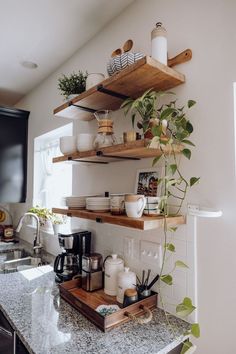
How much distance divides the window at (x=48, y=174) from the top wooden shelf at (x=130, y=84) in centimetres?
113

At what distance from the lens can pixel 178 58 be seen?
118 centimetres

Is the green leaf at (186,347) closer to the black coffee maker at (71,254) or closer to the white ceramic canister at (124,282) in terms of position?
the white ceramic canister at (124,282)

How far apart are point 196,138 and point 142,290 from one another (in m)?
0.78

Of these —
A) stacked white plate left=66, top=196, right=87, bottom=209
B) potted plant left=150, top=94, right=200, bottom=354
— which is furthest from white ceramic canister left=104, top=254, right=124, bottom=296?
stacked white plate left=66, top=196, right=87, bottom=209

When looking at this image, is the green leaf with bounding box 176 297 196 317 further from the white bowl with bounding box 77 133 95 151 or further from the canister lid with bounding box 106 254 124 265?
the white bowl with bounding box 77 133 95 151

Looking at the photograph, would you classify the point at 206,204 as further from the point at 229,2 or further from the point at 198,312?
the point at 229,2

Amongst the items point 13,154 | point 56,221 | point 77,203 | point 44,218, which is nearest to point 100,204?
point 77,203

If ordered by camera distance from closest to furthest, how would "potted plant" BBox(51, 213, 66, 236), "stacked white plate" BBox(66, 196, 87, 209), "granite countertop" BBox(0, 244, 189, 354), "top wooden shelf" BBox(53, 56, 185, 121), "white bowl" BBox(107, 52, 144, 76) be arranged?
"granite countertop" BBox(0, 244, 189, 354) < "top wooden shelf" BBox(53, 56, 185, 121) < "white bowl" BBox(107, 52, 144, 76) < "stacked white plate" BBox(66, 196, 87, 209) < "potted plant" BBox(51, 213, 66, 236)

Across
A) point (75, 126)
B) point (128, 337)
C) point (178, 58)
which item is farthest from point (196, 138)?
point (75, 126)

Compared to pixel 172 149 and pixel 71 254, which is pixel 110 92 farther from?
pixel 71 254

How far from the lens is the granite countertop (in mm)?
930

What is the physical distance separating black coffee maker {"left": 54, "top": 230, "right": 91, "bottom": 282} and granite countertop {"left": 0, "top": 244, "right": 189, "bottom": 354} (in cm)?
19

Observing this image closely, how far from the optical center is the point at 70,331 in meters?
1.03

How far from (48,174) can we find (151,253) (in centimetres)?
180
